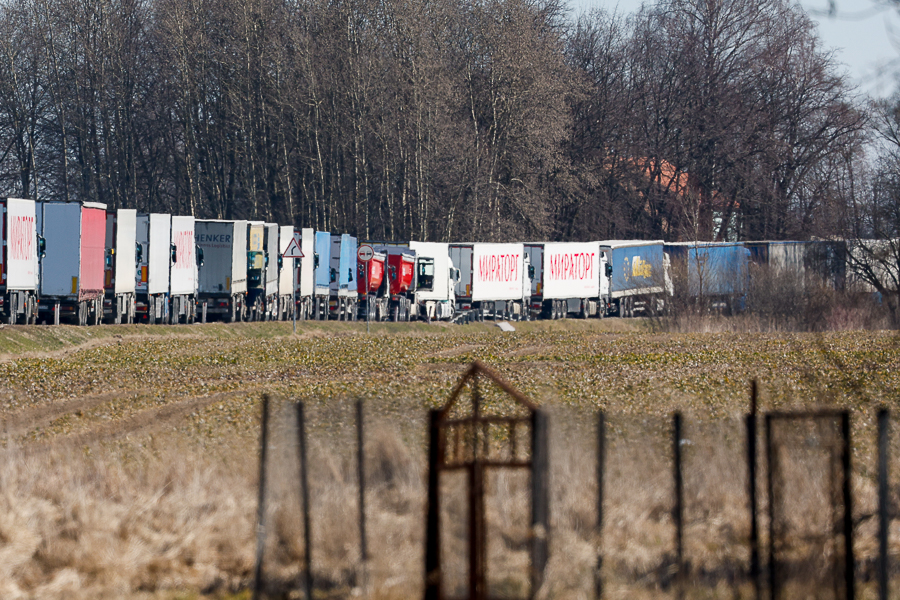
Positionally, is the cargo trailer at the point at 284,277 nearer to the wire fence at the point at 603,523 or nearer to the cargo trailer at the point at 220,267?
the cargo trailer at the point at 220,267

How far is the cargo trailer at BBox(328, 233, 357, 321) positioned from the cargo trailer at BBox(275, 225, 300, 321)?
3237 millimetres

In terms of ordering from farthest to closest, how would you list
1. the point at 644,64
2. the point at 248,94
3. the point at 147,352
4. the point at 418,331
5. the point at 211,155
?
the point at 644,64 → the point at 211,155 → the point at 248,94 → the point at 418,331 → the point at 147,352

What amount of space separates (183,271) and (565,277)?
23462mm

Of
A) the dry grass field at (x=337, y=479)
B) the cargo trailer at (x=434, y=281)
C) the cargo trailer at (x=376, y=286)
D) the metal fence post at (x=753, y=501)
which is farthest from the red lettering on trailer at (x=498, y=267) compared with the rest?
the metal fence post at (x=753, y=501)

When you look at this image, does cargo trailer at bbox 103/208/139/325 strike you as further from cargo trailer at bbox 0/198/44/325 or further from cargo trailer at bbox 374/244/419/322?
cargo trailer at bbox 374/244/419/322

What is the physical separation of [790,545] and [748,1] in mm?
66640

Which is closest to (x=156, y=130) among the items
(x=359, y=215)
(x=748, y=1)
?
(x=359, y=215)

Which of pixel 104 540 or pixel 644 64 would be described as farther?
pixel 644 64

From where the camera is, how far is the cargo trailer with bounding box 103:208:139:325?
3359cm

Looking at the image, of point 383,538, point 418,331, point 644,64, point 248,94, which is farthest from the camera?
point 644,64

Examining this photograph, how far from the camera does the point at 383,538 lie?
7.75 m

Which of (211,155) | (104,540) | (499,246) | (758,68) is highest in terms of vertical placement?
(758,68)

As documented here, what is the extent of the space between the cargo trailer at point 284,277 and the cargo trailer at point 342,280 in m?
3.24

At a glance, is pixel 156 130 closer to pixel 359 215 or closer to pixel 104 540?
pixel 359 215
